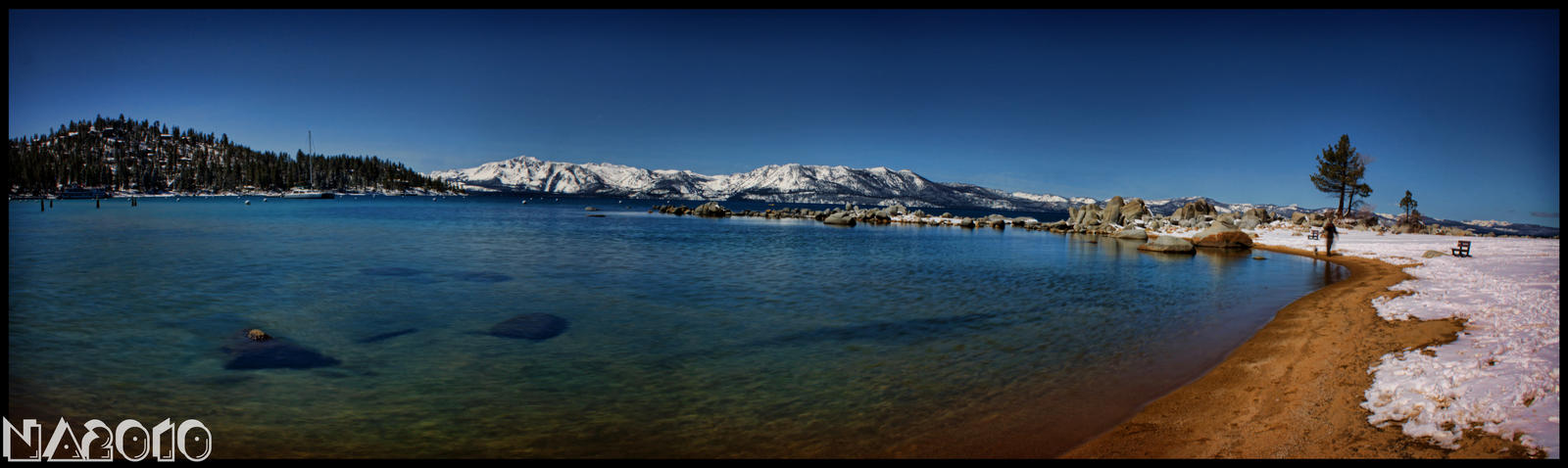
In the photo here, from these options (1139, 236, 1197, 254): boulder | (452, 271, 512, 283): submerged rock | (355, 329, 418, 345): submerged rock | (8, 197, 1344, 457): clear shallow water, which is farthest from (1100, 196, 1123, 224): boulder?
(355, 329, 418, 345): submerged rock

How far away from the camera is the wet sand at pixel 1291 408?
264 inches

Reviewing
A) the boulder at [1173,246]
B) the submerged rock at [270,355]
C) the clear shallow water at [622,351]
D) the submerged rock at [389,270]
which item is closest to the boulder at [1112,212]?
the boulder at [1173,246]

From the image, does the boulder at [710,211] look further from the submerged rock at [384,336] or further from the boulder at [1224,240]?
the submerged rock at [384,336]

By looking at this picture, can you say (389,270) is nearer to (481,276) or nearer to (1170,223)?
(481,276)

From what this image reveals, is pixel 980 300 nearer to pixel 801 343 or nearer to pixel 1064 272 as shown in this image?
pixel 801 343

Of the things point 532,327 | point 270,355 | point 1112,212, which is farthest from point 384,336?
point 1112,212

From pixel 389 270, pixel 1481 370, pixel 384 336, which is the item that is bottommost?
pixel 384 336

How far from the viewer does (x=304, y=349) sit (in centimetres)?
1205

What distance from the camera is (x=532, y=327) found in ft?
47.3

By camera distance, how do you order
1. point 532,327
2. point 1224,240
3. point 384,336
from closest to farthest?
1. point 384,336
2. point 532,327
3. point 1224,240

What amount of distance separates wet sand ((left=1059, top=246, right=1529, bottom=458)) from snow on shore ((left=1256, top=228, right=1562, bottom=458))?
241 mm

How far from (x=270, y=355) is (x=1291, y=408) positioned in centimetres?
1624

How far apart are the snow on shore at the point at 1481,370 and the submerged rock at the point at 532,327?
44.8 ft

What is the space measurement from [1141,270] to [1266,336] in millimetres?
15757
